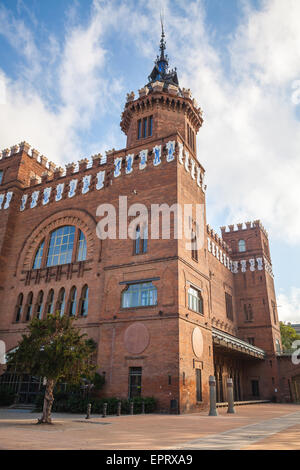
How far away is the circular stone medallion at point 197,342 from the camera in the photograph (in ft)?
73.5

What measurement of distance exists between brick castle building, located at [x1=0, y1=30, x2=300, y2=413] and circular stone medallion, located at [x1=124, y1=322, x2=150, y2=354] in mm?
72

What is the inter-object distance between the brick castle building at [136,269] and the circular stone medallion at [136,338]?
7cm

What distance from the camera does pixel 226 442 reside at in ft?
28.5

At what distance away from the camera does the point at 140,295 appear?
905 inches

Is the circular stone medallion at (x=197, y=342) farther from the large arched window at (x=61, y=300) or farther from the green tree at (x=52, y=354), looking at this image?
the large arched window at (x=61, y=300)

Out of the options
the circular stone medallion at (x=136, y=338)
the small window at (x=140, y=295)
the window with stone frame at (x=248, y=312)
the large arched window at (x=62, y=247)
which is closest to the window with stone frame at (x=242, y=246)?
the window with stone frame at (x=248, y=312)

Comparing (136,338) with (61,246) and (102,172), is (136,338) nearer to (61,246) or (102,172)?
(61,246)

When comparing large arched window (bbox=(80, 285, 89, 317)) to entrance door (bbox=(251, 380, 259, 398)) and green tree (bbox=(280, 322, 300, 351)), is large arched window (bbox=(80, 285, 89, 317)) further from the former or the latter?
green tree (bbox=(280, 322, 300, 351))

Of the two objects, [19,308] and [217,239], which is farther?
[217,239]

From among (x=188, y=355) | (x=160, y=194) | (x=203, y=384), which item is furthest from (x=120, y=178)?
(x=203, y=384)

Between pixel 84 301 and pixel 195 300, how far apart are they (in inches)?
322

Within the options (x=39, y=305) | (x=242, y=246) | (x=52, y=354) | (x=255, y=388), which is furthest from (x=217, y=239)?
(x=52, y=354)
